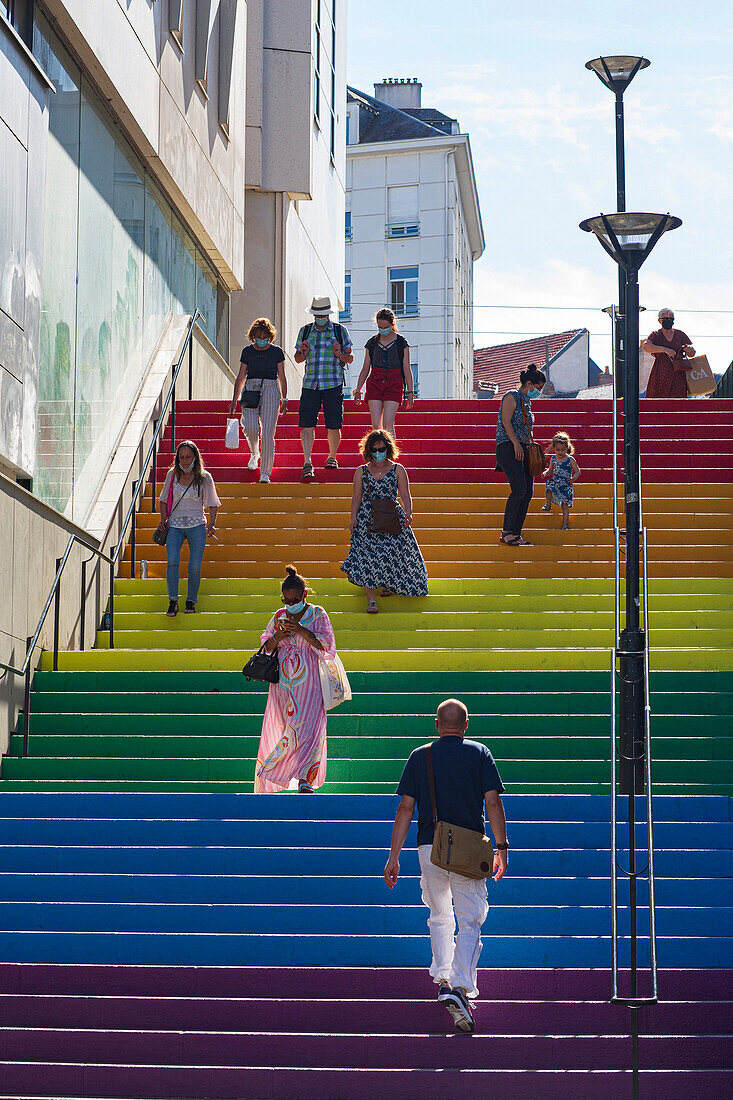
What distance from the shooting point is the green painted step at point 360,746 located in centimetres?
1094

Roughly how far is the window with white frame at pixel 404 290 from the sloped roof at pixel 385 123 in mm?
5486

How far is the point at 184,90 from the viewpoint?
67.3ft

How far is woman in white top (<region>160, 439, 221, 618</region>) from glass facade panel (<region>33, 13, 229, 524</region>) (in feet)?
3.47

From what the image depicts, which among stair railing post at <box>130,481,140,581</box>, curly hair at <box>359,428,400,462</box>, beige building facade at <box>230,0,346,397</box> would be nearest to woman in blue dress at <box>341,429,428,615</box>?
curly hair at <box>359,428,400,462</box>

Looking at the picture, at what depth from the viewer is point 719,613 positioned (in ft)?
44.5

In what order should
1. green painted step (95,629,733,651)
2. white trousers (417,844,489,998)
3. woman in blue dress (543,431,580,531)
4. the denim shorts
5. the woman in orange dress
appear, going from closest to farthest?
1. white trousers (417,844,489,998)
2. green painted step (95,629,733,651)
3. woman in blue dress (543,431,580,531)
4. the denim shorts
5. the woman in orange dress

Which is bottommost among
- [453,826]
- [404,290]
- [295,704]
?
[453,826]

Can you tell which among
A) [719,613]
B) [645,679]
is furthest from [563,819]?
[719,613]

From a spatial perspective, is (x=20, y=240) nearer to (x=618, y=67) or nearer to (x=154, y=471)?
(x=154, y=471)

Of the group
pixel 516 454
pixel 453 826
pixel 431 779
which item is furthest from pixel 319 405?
pixel 453 826

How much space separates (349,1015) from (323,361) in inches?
397

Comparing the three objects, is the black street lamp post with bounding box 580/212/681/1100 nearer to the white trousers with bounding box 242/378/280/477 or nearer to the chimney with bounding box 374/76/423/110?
the white trousers with bounding box 242/378/280/477

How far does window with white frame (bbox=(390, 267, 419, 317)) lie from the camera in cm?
6562

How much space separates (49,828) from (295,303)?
20.6 meters
